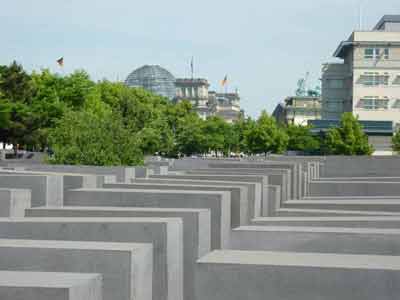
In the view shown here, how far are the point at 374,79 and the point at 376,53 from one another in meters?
2.75

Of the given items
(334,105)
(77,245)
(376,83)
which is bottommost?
(77,245)

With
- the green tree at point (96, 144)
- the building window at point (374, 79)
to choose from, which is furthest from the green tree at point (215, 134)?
the green tree at point (96, 144)

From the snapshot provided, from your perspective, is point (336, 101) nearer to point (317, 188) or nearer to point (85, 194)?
point (317, 188)

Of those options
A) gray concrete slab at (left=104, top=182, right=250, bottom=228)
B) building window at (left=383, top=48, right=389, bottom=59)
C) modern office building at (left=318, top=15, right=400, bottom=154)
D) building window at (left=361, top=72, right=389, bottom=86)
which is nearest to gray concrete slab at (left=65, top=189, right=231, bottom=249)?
gray concrete slab at (left=104, top=182, right=250, bottom=228)

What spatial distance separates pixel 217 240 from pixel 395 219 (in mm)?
2119

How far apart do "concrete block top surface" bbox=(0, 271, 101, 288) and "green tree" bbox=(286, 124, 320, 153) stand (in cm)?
6757

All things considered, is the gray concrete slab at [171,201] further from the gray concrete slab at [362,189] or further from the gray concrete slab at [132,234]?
the gray concrete slab at [362,189]

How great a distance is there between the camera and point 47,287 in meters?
4.50

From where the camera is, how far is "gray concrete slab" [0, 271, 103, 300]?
448 centimetres

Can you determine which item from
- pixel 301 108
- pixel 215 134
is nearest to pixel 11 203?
pixel 215 134

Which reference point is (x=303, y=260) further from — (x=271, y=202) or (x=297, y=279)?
(x=271, y=202)

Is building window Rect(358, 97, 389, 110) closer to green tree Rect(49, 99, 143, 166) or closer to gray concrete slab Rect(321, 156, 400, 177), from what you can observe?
gray concrete slab Rect(321, 156, 400, 177)

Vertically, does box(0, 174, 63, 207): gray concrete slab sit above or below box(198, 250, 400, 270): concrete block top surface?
above

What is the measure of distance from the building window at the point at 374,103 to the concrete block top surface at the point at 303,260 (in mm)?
67447
